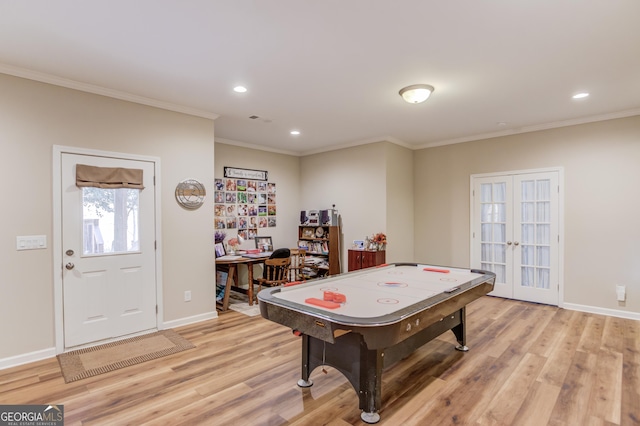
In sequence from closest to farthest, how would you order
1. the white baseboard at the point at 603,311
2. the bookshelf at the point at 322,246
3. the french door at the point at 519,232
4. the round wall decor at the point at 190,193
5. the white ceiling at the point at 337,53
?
the white ceiling at the point at 337,53 → the round wall decor at the point at 190,193 → the white baseboard at the point at 603,311 → the french door at the point at 519,232 → the bookshelf at the point at 322,246

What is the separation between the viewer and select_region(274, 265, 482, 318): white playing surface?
86.7 inches

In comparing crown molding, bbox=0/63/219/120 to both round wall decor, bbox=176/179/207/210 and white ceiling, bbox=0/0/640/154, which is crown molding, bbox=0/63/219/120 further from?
round wall decor, bbox=176/179/207/210

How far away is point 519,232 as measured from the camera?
518 centimetres

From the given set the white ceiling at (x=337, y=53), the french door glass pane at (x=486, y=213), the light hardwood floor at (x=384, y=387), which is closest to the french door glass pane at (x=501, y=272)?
the french door glass pane at (x=486, y=213)

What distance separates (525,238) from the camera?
513 centimetres

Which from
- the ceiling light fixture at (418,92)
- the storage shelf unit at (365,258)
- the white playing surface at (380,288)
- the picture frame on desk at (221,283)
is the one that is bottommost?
the picture frame on desk at (221,283)

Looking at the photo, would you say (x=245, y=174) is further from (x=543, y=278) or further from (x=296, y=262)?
(x=543, y=278)

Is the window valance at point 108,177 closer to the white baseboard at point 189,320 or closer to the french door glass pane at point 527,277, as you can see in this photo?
the white baseboard at point 189,320

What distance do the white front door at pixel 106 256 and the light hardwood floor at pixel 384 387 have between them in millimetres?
516

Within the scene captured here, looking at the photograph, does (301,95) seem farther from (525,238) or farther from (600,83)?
(525,238)

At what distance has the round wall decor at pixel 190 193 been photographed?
4035 mm

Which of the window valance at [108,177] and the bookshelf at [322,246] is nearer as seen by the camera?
the window valance at [108,177]

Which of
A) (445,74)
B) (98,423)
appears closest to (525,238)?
(445,74)

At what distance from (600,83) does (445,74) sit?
1.69 m
